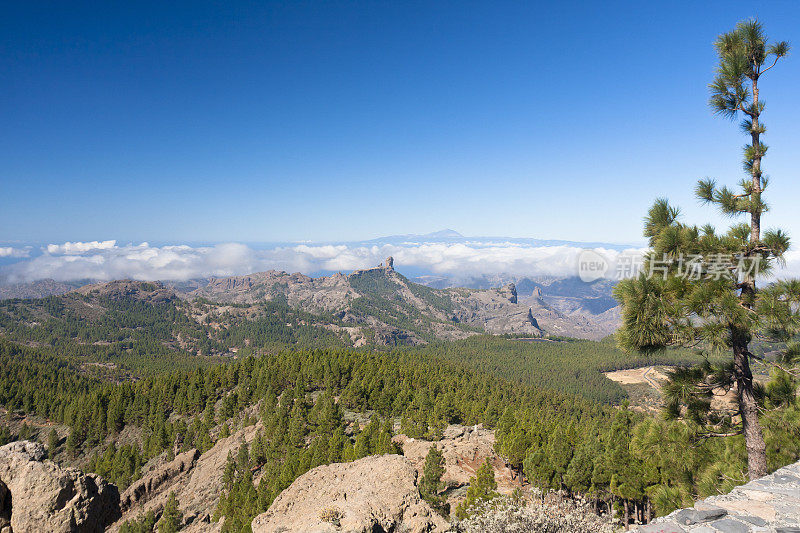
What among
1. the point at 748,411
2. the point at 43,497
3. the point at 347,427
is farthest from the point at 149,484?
the point at 748,411

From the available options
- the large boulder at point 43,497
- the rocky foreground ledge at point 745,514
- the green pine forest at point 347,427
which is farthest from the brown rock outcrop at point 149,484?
the rocky foreground ledge at point 745,514

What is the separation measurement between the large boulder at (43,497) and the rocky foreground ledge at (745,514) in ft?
51.0

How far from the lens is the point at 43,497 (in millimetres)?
10227

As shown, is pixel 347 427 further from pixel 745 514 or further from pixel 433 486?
pixel 745 514

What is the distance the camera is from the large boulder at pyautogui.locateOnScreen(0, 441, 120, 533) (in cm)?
1016

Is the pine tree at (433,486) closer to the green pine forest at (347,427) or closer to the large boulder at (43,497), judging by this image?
the green pine forest at (347,427)

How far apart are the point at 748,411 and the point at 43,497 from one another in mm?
22360

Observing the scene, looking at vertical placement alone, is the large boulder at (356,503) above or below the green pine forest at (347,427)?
above

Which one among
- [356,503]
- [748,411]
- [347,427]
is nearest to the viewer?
[748,411]

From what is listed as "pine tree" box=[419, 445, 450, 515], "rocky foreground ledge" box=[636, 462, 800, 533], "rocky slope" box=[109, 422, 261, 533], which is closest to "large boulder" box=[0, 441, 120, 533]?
"rocky foreground ledge" box=[636, 462, 800, 533]

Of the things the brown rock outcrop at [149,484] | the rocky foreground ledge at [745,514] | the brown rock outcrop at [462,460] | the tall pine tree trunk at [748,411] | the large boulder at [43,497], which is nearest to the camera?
the rocky foreground ledge at [745,514]

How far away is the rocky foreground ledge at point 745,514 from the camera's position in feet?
27.5

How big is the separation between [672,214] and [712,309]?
4093 mm

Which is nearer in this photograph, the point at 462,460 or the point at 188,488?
the point at 462,460
